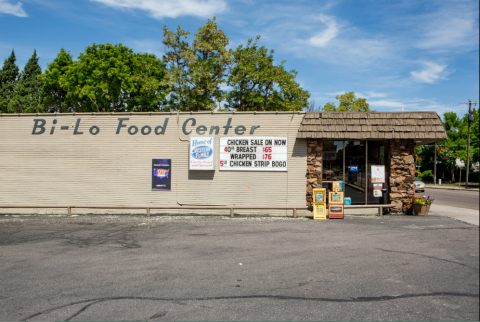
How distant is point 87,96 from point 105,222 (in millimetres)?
27424

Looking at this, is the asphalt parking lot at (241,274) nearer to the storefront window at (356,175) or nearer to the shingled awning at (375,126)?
the storefront window at (356,175)

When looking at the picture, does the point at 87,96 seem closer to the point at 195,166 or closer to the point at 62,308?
the point at 195,166

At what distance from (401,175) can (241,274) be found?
974 centimetres

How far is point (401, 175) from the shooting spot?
42.5ft

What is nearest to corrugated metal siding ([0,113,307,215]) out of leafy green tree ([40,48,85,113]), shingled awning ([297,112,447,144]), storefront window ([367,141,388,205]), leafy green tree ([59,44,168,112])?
shingled awning ([297,112,447,144])

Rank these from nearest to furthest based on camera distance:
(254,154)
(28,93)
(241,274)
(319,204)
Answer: (241,274) → (319,204) → (254,154) → (28,93)

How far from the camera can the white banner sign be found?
13242mm

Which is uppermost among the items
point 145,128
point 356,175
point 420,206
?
point 145,128

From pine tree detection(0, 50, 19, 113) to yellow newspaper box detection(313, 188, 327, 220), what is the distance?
4711cm

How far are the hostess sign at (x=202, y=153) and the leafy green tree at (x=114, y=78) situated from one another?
20.7 metres

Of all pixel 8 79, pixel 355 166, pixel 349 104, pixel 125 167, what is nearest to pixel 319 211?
pixel 355 166

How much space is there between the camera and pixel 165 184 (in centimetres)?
1354

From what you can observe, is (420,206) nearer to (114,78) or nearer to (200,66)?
(200,66)

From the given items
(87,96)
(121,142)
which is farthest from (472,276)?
(87,96)
